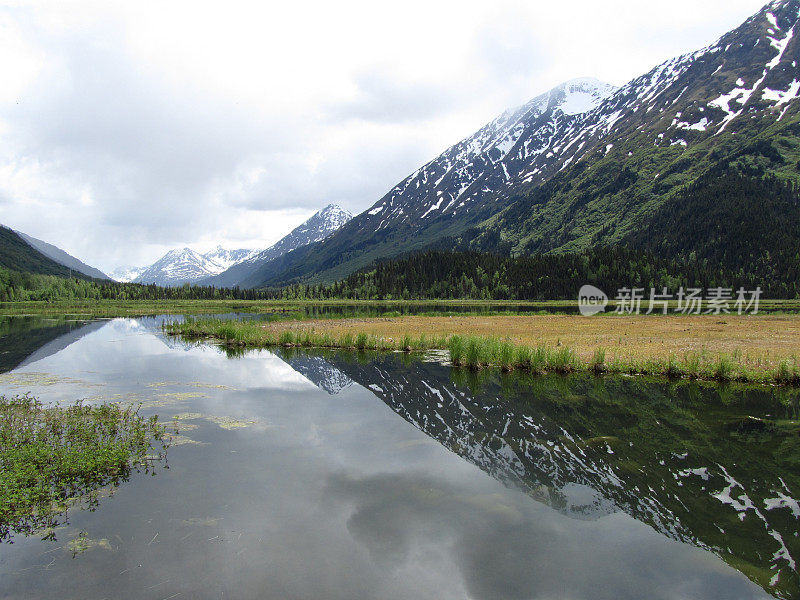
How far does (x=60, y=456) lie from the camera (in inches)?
572

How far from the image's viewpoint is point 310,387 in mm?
29453

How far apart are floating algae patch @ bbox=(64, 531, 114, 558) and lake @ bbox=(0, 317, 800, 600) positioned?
48mm

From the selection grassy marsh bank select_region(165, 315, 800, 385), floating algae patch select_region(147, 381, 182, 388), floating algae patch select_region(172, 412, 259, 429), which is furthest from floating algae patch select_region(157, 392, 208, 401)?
grassy marsh bank select_region(165, 315, 800, 385)

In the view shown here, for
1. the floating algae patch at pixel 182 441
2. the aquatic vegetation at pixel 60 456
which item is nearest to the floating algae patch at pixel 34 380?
the aquatic vegetation at pixel 60 456

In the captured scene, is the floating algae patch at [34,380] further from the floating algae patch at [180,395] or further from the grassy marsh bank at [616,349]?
the grassy marsh bank at [616,349]

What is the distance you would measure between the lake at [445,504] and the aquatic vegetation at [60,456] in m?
0.97

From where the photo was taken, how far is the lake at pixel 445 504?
376 inches

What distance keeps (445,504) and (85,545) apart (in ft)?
30.1

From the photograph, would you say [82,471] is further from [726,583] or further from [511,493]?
[726,583]

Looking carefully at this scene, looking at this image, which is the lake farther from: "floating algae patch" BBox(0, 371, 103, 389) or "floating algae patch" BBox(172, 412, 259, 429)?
"floating algae patch" BBox(0, 371, 103, 389)

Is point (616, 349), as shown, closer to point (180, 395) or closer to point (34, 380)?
point (180, 395)

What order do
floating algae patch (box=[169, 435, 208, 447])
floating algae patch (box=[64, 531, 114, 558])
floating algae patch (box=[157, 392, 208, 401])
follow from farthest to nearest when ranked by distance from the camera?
floating algae patch (box=[157, 392, 208, 401]) → floating algae patch (box=[169, 435, 208, 447]) → floating algae patch (box=[64, 531, 114, 558])

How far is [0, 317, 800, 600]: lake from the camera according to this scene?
955 centimetres

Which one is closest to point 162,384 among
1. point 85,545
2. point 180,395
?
point 180,395
